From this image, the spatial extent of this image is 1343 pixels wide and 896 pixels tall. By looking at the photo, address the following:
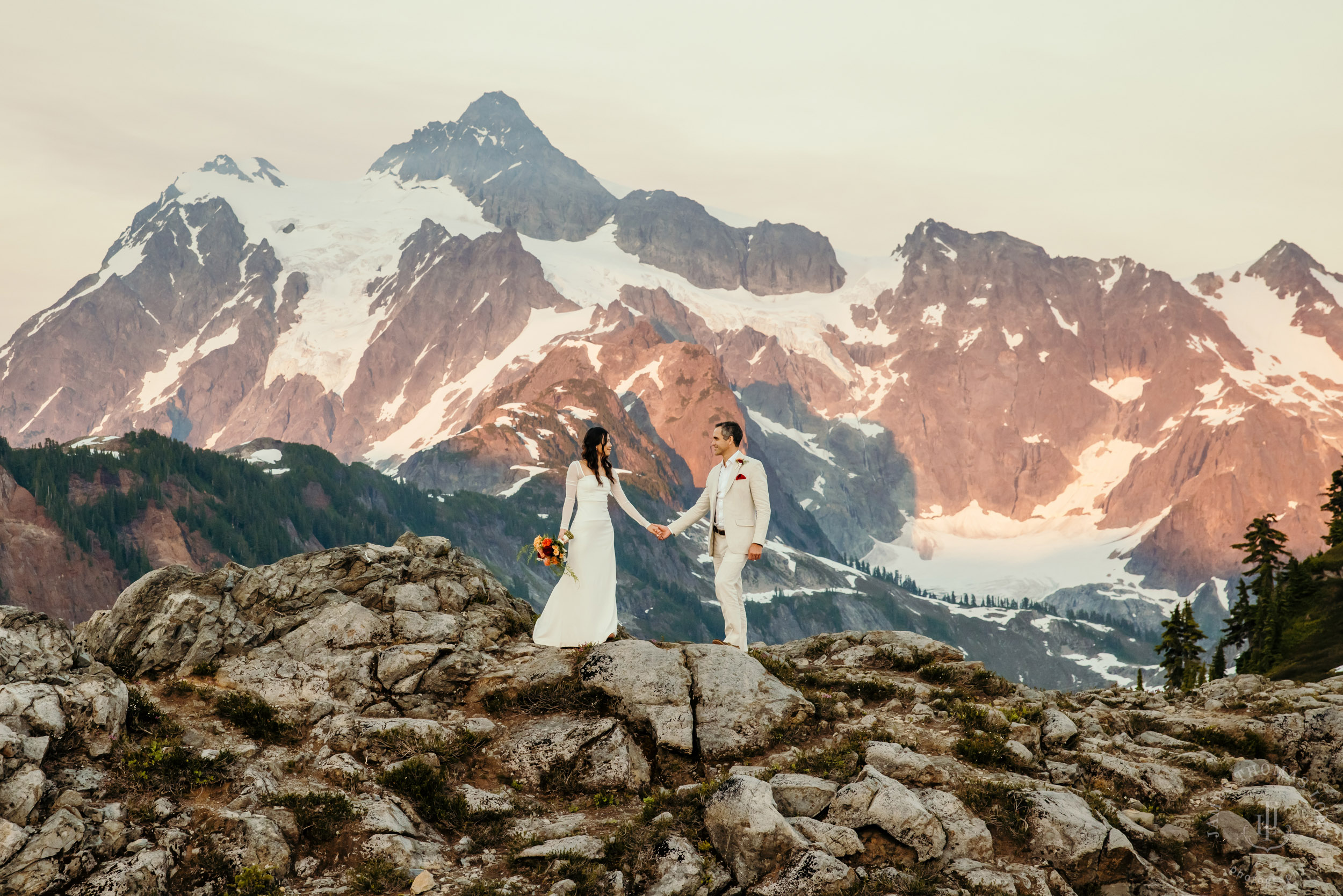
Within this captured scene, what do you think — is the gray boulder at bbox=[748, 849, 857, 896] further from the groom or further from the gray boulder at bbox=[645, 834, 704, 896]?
the groom

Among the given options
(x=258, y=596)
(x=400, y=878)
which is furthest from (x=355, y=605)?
(x=400, y=878)

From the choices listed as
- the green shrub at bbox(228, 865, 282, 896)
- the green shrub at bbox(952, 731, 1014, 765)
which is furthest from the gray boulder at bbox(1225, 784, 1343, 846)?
the green shrub at bbox(228, 865, 282, 896)

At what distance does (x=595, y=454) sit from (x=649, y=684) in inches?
241

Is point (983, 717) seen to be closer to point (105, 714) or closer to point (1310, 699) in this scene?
point (1310, 699)

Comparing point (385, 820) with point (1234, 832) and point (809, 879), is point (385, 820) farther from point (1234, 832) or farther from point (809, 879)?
point (1234, 832)

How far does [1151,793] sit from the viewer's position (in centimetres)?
2050

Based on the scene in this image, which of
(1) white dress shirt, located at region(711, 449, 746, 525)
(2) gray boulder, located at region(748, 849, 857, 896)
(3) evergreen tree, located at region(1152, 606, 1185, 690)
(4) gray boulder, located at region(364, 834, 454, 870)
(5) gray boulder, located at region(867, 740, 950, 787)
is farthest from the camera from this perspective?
(3) evergreen tree, located at region(1152, 606, 1185, 690)

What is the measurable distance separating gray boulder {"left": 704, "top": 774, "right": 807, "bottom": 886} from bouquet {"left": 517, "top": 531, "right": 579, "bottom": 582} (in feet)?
29.4

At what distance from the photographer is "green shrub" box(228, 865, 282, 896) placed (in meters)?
15.1

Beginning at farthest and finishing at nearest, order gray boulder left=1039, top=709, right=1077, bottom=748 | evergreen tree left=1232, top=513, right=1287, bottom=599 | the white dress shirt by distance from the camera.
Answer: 1. evergreen tree left=1232, top=513, right=1287, bottom=599
2. the white dress shirt
3. gray boulder left=1039, top=709, right=1077, bottom=748

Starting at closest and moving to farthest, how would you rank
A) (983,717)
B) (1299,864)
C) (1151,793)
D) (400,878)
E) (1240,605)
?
(400,878) → (1299,864) → (1151,793) → (983,717) → (1240,605)

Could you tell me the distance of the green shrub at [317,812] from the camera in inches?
649

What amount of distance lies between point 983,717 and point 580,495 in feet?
36.8

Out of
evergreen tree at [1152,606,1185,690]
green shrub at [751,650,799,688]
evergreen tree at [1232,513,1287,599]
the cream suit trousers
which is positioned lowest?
evergreen tree at [1152,606,1185,690]
